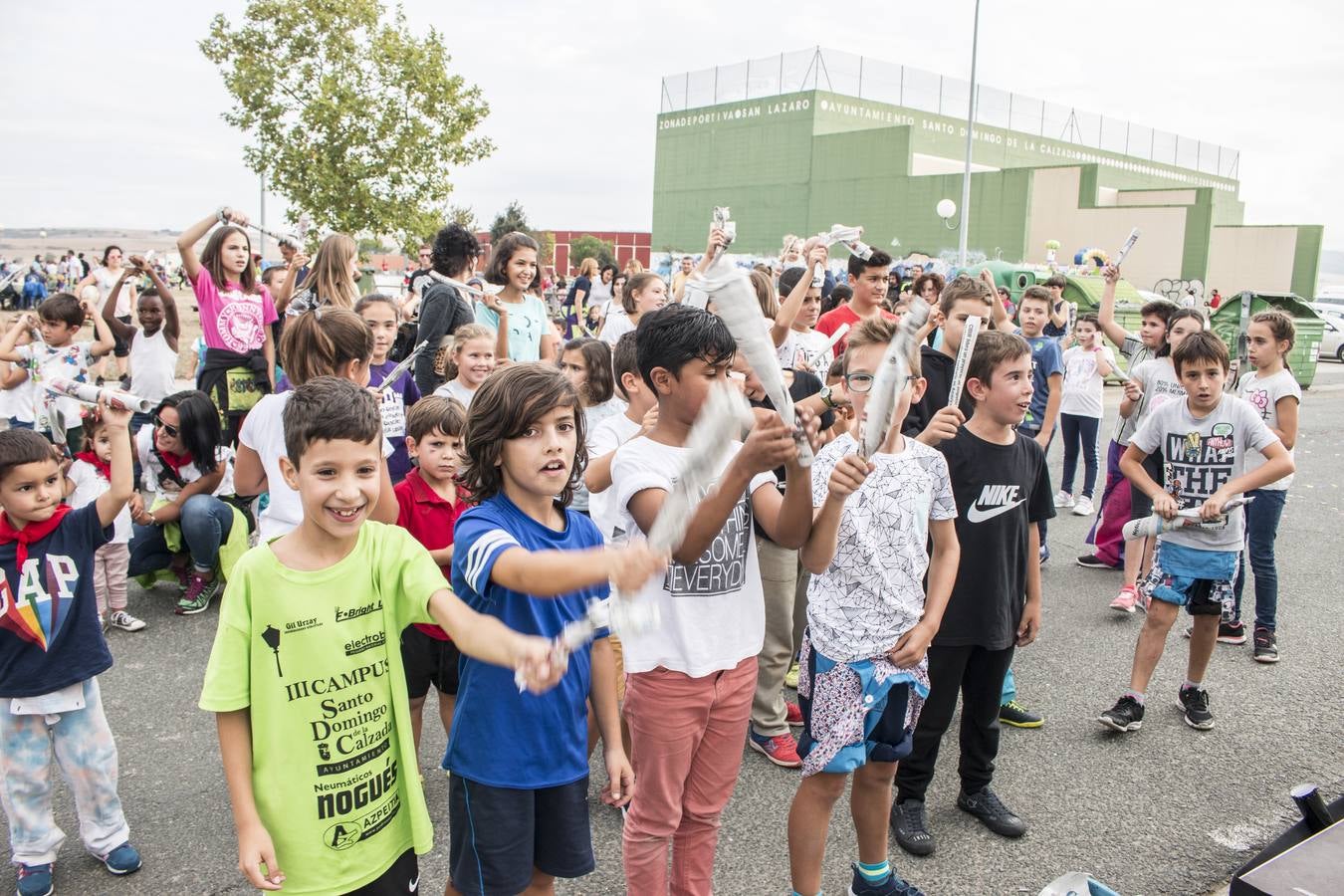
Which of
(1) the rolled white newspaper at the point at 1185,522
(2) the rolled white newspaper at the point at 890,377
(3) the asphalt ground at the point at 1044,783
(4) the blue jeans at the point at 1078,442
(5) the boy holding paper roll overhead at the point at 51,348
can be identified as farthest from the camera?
(4) the blue jeans at the point at 1078,442

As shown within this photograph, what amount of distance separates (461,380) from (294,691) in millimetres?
2507

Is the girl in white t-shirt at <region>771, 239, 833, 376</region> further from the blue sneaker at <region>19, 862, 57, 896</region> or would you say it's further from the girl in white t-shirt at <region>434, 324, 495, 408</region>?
the blue sneaker at <region>19, 862, 57, 896</region>

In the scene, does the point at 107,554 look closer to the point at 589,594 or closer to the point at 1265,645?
the point at 589,594

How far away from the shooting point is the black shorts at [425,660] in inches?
130

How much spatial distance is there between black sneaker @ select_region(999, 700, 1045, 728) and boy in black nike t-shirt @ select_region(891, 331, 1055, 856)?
2.85 feet

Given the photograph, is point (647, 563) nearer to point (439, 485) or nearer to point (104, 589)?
point (439, 485)

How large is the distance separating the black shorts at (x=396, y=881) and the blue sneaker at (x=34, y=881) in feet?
4.84

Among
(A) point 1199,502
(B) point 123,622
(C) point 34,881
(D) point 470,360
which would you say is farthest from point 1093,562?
(C) point 34,881

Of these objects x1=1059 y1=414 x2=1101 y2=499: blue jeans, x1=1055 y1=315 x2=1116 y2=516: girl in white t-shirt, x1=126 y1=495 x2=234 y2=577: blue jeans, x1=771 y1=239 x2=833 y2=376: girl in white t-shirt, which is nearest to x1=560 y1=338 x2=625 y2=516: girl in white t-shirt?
x1=771 y1=239 x2=833 y2=376: girl in white t-shirt

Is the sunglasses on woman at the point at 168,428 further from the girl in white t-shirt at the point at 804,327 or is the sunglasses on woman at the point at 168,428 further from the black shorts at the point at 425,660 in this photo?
the girl in white t-shirt at the point at 804,327

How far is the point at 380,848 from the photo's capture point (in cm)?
217

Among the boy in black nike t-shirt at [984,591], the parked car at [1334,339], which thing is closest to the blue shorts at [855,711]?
the boy in black nike t-shirt at [984,591]

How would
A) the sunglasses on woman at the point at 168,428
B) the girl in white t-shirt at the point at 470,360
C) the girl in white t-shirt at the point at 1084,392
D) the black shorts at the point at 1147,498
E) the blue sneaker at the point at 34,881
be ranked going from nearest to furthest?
1. the blue sneaker at the point at 34,881
2. the girl in white t-shirt at the point at 470,360
3. the sunglasses on woman at the point at 168,428
4. the black shorts at the point at 1147,498
5. the girl in white t-shirt at the point at 1084,392

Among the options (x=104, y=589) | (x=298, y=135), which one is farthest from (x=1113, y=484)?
(x=298, y=135)
